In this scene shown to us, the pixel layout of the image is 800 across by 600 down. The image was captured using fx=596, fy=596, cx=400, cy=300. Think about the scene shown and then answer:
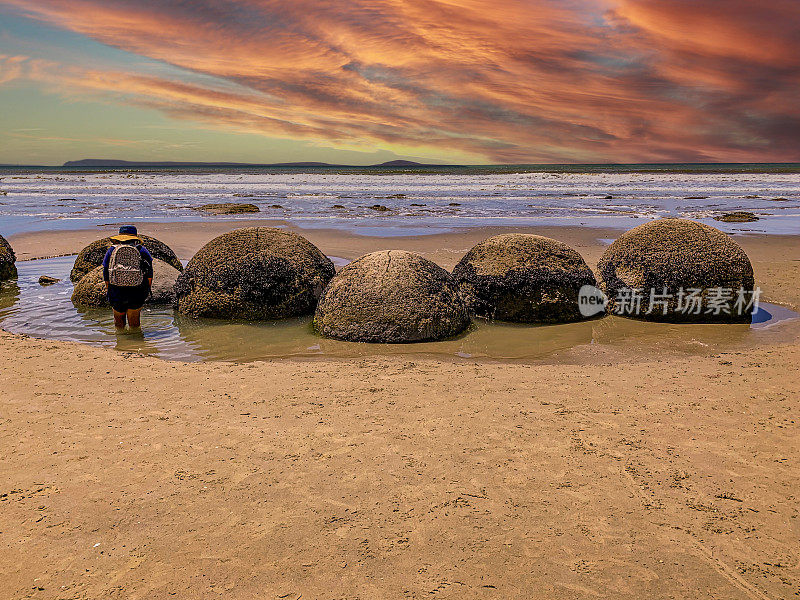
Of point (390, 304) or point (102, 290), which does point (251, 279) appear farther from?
point (102, 290)

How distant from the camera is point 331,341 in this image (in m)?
7.23

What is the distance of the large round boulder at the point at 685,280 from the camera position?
823 centimetres

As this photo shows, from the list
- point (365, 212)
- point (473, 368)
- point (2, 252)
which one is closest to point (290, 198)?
point (365, 212)

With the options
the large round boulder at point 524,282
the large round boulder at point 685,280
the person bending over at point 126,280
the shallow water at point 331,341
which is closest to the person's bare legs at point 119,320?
the person bending over at point 126,280

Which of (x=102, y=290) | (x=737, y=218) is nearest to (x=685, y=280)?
(x=102, y=290)

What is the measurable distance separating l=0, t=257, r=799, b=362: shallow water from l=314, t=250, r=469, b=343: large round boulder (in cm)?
15

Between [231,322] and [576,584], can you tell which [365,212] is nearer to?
[231,322]

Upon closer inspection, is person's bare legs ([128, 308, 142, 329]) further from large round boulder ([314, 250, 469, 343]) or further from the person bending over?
large round boulder ([314, 250, 469, 343])

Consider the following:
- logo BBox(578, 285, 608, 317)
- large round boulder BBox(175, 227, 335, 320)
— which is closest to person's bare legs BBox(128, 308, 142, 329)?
large round boulder BBox(175, 227, 335, 320)

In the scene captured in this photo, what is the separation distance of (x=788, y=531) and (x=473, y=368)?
3.23 metres

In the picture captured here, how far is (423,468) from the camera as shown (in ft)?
12.7

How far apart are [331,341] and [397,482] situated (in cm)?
367

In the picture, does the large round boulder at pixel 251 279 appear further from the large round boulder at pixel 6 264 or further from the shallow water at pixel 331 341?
the large round boulder at pixel 6 264

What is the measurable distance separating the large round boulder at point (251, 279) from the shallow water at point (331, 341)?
206mm
